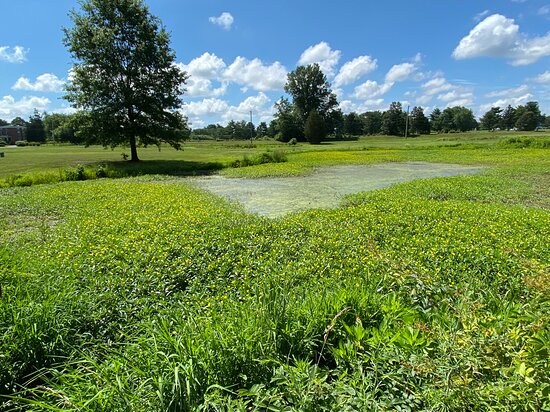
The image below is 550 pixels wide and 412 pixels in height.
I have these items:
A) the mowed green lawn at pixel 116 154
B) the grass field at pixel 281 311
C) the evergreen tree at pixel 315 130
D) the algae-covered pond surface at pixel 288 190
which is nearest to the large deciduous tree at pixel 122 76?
the mowed green lawn at pixel 116 154

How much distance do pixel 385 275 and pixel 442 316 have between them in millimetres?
967

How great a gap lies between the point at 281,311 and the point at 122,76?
2356 cm

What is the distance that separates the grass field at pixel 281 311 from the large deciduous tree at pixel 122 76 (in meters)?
15.2

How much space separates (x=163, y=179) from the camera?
1561cm

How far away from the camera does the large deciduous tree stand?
2033cm

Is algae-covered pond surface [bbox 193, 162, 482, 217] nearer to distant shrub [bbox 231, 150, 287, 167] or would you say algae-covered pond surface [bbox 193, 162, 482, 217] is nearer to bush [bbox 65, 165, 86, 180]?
distant shrub [bbox 231, 150, 287, 167]

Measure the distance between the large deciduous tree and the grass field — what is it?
50.0 ft

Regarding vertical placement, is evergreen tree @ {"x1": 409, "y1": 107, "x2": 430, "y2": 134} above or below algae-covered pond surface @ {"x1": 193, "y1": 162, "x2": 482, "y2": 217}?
above

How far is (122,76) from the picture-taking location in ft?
70.4

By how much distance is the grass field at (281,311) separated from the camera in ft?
6.02

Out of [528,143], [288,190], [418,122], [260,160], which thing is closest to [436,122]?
[418,122]

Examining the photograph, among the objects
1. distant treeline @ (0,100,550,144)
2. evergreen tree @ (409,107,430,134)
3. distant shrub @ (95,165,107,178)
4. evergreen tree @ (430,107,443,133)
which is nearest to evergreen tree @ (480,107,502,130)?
distant treeline @ (0,100,550,144)

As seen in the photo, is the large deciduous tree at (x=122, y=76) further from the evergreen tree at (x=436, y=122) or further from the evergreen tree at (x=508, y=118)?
the evergreen tree at (x=508, y=118)

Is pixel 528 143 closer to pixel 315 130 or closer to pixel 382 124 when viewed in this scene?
pixel 315 130
